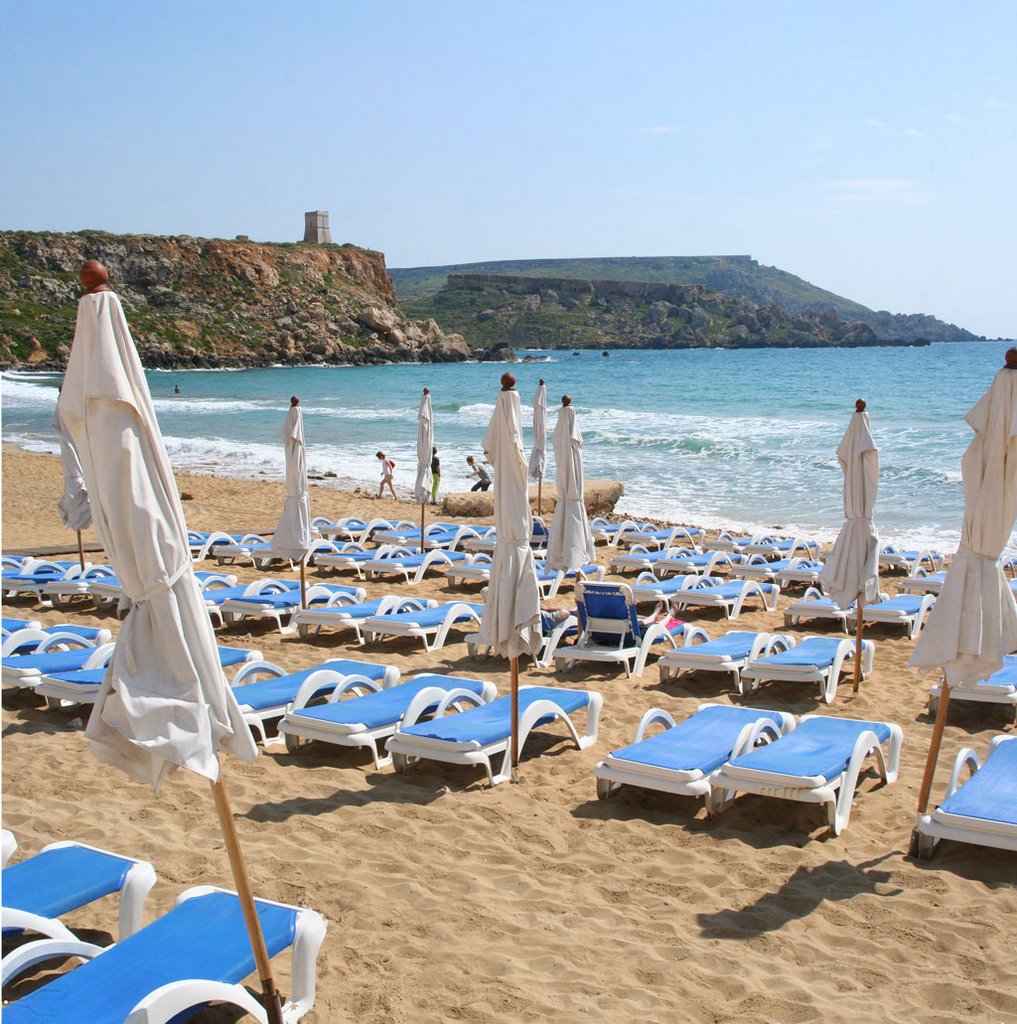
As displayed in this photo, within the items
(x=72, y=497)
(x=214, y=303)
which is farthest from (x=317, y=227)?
(x=72, y=497)

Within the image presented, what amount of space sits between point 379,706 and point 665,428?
1370 inches

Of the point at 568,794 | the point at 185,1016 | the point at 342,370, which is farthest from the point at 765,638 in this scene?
the point at 342,370

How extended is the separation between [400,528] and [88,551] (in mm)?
4240

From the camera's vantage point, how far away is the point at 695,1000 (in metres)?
3.67

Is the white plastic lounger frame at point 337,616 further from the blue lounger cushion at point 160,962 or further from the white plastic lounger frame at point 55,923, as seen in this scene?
the blue lounger cushion at point 160,962

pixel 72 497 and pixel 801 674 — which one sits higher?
pixel 72 497

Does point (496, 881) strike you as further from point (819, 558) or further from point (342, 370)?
point (342, 370)

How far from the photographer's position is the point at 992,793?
5.03 m

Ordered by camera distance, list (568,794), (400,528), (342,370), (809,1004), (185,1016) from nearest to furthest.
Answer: (185,1016)
(809,1004)
(568,794)
(400,528)
(342,370)

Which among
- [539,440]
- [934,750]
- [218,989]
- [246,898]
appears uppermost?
[539,440]

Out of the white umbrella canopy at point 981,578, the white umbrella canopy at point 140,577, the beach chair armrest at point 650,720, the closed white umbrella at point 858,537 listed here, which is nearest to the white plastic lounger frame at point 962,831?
the white umbrella canopy at point 981,578

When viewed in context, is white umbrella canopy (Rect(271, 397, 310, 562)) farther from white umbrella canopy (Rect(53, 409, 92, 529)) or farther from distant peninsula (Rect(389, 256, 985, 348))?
distant peninsula (Rect(389, 256, 985, 348))

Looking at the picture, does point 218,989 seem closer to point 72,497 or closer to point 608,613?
point 608,613

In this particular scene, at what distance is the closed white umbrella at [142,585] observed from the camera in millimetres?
2668
